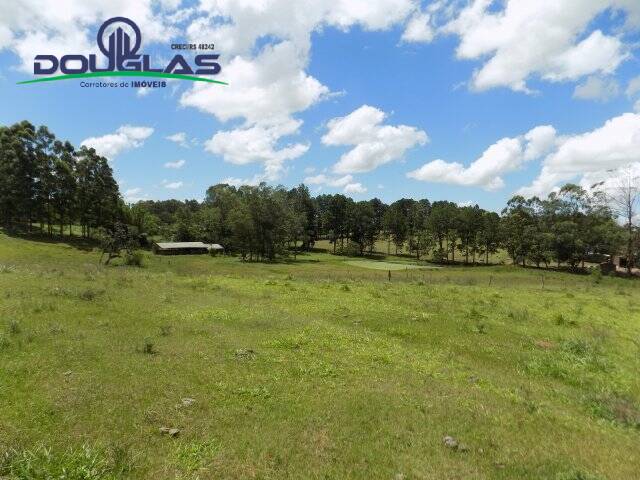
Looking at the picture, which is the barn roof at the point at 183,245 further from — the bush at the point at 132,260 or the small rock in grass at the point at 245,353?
the small rock in grass at the point at 245,353

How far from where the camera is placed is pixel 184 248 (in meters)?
117

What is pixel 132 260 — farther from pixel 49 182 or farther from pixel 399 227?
pixel 399 227

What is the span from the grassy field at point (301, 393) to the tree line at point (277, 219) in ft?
147

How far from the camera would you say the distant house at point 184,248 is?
373 feet

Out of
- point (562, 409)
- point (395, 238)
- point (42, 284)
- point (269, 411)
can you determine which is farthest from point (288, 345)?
point (395, 238)

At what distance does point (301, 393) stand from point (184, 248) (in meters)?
Result: 110

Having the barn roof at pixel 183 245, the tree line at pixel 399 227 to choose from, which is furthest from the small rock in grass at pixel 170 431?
the barn roof at pixel 183 245

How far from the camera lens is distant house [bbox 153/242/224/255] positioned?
373 ft

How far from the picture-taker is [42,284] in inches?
1135

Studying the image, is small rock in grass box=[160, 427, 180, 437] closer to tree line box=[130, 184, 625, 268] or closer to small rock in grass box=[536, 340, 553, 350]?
small rock in grass box=[536, 340, 553, 350]

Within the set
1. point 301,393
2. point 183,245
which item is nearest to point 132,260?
point 301,393

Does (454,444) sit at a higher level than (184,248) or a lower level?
lower

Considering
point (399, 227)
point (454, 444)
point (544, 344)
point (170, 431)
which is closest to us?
point (170, 431)

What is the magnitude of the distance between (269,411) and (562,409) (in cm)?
938
